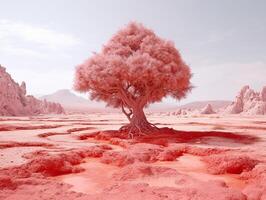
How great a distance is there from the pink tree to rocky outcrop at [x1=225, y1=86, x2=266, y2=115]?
153 ft

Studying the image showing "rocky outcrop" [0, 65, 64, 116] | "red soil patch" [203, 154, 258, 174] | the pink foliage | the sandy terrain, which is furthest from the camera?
"rocky outcrop" [0, 65, 64, 116]

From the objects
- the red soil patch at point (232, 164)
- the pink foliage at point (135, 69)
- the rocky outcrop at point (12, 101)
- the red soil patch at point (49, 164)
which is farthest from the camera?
the rocky outcrop at point (12, 101)

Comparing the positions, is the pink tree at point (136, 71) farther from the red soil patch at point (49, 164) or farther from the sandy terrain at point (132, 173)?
the red soil patch at point (49, 164)

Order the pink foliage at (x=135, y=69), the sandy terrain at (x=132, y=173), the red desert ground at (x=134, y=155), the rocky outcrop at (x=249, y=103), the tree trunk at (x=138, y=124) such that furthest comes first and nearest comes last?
the rocky outcrop at (x=249, y=103) < the tree trunk at (x=138, y=124) < the pink foliage at (x=135, y=69) < the red desert ground at (x=134, y=155) < the sandy terrain at (x=132, y=173)

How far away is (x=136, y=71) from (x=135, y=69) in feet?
0.45

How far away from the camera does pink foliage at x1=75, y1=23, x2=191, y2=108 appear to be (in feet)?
67.4

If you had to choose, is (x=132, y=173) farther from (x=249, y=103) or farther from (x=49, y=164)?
(x=249, y=103)

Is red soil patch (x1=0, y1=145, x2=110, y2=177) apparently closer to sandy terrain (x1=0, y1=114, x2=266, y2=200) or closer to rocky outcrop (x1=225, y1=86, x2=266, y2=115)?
sandy terrain (x1=0, y1=114, x2=266, y2=200)

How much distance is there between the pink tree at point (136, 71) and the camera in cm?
2055

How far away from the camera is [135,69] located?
66.5 ft

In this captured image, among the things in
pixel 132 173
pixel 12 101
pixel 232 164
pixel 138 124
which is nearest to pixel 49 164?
pixel 132 173

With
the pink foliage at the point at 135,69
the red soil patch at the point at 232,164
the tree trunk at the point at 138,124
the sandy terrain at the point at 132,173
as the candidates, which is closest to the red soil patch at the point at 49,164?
the sandy terrain at the point at 132,173

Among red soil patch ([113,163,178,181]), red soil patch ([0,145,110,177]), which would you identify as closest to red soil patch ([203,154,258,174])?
red soil patch ([113,163,178,181])

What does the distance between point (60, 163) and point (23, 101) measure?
61.0 metres
